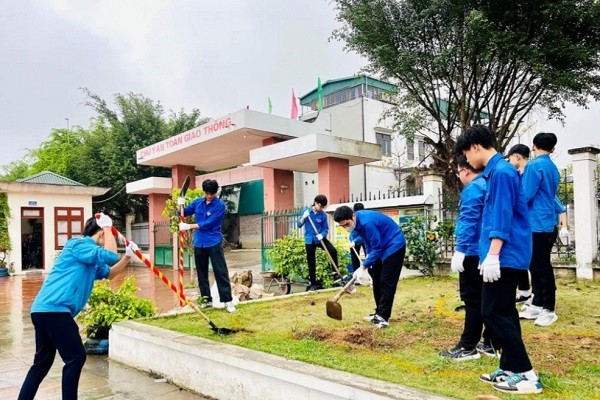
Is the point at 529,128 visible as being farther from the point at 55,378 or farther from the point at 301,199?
the point at 55,378

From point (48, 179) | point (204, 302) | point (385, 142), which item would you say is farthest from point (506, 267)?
point (385, 142)

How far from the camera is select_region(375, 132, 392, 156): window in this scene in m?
24.4

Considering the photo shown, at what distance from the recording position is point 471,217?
411cm

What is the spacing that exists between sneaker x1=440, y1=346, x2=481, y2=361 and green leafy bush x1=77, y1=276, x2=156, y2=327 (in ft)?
12.5

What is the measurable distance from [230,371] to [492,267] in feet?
7.15

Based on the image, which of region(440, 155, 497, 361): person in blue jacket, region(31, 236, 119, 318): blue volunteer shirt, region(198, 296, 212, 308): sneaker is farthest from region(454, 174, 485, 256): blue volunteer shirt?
region(198, 296, 212, 308): sneaker

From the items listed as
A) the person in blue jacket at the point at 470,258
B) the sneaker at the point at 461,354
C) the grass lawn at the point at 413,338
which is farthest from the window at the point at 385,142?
the sneaker at the point at 461,354

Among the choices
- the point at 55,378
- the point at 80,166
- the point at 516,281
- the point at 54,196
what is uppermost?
the point at 80,166

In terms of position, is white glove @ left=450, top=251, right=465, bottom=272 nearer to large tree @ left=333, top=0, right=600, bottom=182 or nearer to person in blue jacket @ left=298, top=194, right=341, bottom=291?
person in blue jacket @ left=298, top=194, right=341, bottom=291

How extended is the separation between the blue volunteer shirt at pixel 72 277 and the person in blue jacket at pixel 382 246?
2.41 metres

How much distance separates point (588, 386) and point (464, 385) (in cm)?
76

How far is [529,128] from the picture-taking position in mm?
19266

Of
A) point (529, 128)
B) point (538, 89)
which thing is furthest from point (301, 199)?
point (538, 89)

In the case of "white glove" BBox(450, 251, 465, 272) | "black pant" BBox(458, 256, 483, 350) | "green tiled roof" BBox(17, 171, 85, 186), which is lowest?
"black pant" BBox(458, 256, 483, 350)
